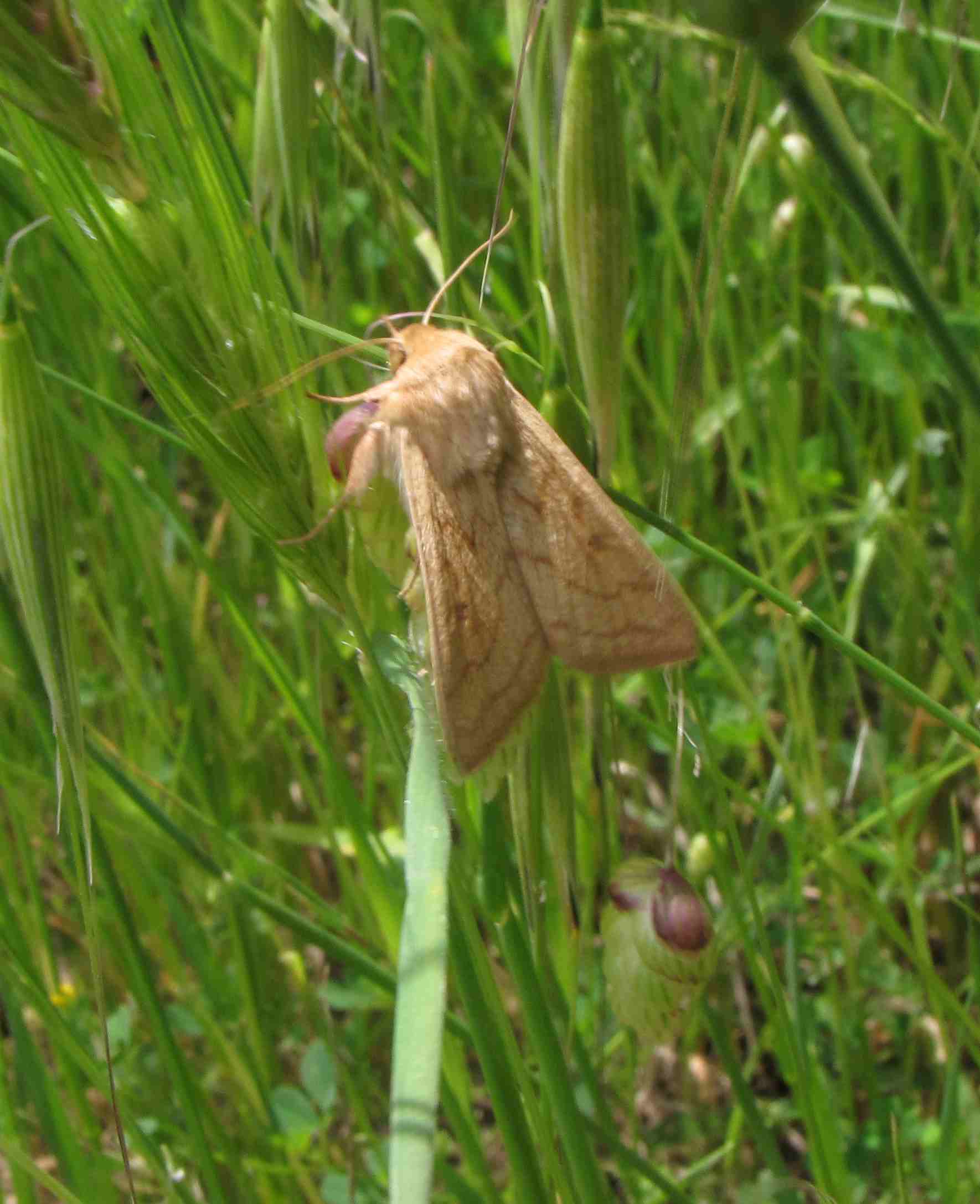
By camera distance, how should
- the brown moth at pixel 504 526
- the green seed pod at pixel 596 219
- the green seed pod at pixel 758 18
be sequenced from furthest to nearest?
the brown moth at pixel 504 526 < the green seed pod at pixel 596 219 < the green seed pod at pixel 758 18

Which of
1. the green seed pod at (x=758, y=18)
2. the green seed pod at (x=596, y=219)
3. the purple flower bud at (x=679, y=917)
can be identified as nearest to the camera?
the green seed pod at (x=758, y=18)

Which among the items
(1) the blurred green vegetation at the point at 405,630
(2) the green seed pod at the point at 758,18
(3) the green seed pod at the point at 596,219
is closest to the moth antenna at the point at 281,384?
(1) the blurred green vegetation at the point at 405,630

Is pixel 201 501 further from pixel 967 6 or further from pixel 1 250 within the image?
pixel 967 6

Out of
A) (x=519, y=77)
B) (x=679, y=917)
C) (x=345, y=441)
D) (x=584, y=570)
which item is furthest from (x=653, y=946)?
(x=519, y=77)

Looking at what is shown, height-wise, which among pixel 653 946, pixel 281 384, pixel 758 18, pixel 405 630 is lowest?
pixel 653 946

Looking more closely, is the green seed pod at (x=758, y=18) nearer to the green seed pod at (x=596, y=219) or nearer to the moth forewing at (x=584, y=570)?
the green seed pod at (x=596, y=219)

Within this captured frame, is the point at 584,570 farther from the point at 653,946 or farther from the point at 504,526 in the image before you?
the point at 653,946

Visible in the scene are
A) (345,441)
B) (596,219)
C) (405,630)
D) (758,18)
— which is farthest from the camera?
(405,630)

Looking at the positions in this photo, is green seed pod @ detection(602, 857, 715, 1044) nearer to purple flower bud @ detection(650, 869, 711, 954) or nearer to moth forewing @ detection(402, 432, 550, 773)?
purple flower bud @ detection(650, 869, 711, 954)
